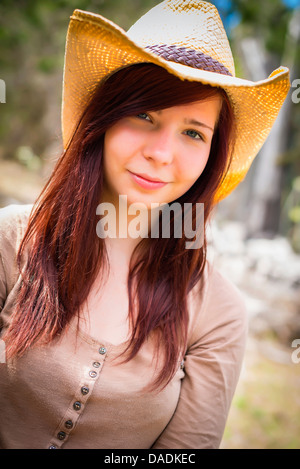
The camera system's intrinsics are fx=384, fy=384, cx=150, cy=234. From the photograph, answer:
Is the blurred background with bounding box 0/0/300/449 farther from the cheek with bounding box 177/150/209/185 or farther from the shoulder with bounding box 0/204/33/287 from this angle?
the cheek with bounding box 177/150/209/185

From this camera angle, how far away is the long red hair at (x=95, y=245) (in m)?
1.20

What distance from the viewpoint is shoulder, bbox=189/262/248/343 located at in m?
1.45

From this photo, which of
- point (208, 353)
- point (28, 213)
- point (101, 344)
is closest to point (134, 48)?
point (28, 213)

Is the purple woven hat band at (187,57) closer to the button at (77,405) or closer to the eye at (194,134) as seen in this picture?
the eye at (194,134)

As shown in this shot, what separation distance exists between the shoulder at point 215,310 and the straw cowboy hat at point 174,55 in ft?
2.05

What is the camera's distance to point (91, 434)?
127cm

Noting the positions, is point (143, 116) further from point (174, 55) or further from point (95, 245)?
point (95, 245)

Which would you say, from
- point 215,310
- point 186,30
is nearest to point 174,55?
point 186,30

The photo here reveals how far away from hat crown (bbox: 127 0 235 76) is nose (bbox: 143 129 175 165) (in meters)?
0.29

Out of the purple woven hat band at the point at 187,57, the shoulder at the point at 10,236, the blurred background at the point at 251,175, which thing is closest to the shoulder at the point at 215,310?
the blurred background at the point at 251,175

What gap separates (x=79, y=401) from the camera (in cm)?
121

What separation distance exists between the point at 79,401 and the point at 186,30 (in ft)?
4.08

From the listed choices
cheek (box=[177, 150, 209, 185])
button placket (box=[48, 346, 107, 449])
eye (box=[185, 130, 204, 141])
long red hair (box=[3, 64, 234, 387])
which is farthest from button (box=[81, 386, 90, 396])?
eye (box=[185, 130, 204, 141])
